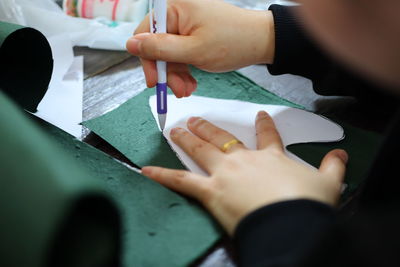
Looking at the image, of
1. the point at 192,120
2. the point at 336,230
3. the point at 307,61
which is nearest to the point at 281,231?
the point at 336,230

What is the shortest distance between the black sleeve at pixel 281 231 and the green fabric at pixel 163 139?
5.6 inches

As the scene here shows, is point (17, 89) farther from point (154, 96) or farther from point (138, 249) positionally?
point (138, 249)

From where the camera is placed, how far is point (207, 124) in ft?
2.08

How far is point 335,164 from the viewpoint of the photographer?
551 millimetres

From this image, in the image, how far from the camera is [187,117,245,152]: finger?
1.93ft

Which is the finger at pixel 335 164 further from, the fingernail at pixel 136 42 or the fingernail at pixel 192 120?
the fingernail at pixel 136 42

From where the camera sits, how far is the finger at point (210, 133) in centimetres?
59

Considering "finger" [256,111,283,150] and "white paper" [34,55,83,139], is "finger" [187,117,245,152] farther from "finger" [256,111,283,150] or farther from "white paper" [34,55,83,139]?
"white paper" [34,55,83,139]

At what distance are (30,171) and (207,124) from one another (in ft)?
1.07

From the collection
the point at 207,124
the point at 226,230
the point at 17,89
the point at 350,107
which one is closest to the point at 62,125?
the point at 17,89

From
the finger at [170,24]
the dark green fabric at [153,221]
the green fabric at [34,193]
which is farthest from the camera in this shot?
the finger at [170,24]

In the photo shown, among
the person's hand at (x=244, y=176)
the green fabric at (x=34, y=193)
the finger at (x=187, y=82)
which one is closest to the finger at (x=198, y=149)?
the person's hand at (x=244, y=176)

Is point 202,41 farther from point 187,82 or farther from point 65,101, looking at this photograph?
point 65,101

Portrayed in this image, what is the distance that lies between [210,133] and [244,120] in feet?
0.27
